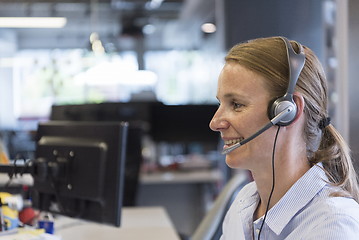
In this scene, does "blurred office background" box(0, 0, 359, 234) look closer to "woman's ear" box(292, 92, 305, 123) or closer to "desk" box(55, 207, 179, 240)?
"desk" box(55, 207, 179, 240)

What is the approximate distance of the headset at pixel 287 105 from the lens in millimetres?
1168

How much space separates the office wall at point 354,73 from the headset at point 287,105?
1.06 metres

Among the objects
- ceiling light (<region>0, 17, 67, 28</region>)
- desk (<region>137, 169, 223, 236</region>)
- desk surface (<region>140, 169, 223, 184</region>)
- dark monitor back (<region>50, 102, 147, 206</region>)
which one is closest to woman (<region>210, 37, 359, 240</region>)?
dark monitor back (<region>50, 102, 147, 206</region>)

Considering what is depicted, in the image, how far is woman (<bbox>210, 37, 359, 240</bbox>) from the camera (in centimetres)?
121

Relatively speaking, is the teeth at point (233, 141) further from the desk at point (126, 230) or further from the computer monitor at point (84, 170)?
the desk at point (126, 230)

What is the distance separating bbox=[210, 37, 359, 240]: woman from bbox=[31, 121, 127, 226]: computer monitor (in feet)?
1.99

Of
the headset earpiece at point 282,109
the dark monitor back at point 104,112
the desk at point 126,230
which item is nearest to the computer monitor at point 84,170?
the desk at point 126,230

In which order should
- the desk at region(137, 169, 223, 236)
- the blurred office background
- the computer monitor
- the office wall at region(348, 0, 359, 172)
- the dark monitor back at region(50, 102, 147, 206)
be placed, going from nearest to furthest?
the computer monitor
the office wall at region(348, 0, 359, 172)
the dark monitor back at region(50, 102, 147, 206)
the blurred office background
the desk at region(137, 169, 223, 236)

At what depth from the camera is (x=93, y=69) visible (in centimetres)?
997

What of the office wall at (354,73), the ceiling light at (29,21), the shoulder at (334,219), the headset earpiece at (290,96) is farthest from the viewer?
the ceiling light at (29,21)

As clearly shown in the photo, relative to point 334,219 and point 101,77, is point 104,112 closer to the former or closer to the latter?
point 334,219

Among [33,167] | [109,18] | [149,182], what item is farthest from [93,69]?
[33,167]

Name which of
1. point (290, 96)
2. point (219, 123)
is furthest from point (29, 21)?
point (290, 96)

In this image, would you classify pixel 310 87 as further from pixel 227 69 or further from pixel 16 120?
pixel 16 120
